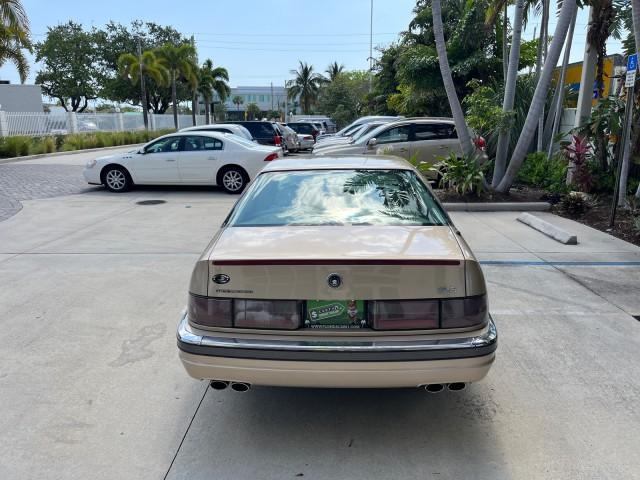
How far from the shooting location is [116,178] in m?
13.1

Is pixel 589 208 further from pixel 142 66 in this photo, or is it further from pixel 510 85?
pixel 142 66

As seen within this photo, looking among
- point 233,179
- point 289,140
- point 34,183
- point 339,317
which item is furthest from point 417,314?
point 289,140

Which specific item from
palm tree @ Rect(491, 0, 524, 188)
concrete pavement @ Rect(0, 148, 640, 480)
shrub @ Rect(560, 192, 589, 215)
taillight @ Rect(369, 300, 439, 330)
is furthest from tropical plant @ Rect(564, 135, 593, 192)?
taillight @ Rect(369, 300, 439, 330)

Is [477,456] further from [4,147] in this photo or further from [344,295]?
[4,147]

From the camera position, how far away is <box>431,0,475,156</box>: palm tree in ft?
33.6

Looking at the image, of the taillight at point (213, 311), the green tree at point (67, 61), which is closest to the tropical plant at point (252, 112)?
the green tree at point (67, 61)

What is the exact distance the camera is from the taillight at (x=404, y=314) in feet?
9.53

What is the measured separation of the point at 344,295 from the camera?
9.42 feet

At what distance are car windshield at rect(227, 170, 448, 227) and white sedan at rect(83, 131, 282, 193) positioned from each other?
8.75 metres

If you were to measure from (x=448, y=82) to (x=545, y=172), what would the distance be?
3641 millimetres

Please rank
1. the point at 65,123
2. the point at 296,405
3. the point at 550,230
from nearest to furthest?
1. the point at 296,405
2. the point at 550,230
3. the point at 65,123

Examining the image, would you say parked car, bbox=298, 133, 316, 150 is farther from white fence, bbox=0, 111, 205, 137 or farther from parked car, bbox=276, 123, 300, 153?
white fence, bbox=0, 111, 205, 137

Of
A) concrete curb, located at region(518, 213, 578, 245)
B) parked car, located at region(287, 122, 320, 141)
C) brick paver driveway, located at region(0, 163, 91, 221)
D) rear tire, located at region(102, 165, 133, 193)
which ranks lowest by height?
brick paver driveway, located at region(0, 163, 91, 221)

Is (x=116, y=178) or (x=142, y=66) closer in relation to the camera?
(x=116, y=178)
